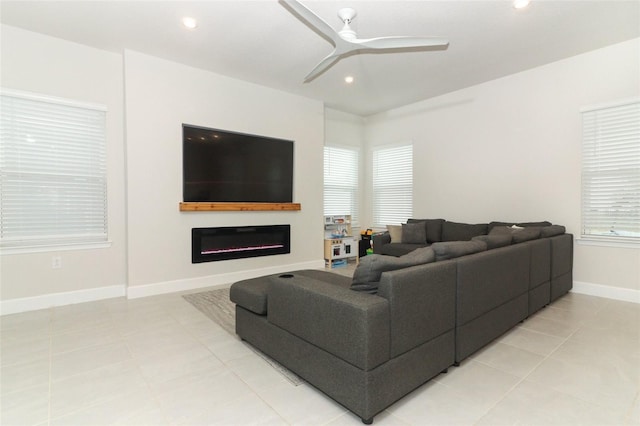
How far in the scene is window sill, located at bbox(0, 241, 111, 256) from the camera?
11.1ft

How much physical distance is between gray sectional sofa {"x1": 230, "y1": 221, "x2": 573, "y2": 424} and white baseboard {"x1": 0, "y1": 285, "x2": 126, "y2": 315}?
234 cm

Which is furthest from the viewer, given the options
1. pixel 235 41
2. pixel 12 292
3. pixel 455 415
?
pixel 235 41

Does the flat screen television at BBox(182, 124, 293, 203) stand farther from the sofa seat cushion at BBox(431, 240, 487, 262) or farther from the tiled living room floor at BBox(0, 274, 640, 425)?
the sofa seat cushion at BBox(431, 240, 487, 262)

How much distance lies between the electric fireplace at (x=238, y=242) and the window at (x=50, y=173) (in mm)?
1150

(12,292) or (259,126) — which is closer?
(12,292)

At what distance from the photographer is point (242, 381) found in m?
2.08

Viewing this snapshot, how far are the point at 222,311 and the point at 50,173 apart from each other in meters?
2.56

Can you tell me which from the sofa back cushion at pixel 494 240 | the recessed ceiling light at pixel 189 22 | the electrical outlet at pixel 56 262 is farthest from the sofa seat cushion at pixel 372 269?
the electrical outlet at pixel 56 262

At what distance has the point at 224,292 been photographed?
4148 millimetres

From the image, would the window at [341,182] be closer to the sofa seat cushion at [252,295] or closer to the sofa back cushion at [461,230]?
the sofa back cushion at [461,230]

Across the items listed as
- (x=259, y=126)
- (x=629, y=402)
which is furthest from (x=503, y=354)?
(x=259, y=126)

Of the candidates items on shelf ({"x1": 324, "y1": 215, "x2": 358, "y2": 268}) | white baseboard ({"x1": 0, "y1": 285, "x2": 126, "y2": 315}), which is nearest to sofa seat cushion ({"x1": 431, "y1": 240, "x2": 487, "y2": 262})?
items on shelf ({"x1": 324, "y1": 215, "x2": 358, "y2": 268})

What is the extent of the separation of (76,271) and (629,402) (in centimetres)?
512

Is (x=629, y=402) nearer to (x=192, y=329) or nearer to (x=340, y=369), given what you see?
(x=340, y=369)
